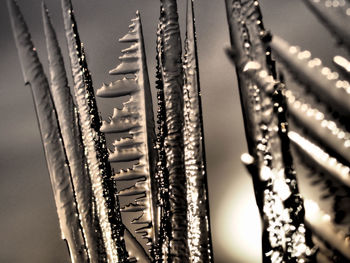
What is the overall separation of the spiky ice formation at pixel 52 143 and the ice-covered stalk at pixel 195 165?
0.65 feet

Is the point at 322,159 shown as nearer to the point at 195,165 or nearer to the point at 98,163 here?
the point at 195,165

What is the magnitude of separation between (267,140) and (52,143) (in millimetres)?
363

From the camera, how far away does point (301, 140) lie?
0.51 metres

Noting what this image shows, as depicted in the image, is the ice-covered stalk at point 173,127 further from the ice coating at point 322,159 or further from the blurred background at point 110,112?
the ice coating at point 322,159

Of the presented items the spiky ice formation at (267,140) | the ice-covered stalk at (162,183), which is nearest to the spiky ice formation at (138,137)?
the ice-covered stalk at (162,183)

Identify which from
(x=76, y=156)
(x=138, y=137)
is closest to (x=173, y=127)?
(x=138, y=137)

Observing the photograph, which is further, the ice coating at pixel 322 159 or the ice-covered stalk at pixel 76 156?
the ice-covered stalk at pixel 76 156

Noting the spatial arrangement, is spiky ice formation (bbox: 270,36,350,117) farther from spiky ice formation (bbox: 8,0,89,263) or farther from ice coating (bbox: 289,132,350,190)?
spiky ice formation (bbox: 8,0,89,263)

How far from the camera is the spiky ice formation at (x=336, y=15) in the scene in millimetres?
517

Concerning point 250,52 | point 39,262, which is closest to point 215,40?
point 250,52

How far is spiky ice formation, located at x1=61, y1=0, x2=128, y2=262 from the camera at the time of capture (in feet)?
1.98

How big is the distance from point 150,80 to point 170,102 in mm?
62

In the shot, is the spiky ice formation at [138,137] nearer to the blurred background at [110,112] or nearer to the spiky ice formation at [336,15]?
the blurred background at [110,112]

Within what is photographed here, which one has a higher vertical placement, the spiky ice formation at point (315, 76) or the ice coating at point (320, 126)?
the spiky ice formation at point (315, 76)
